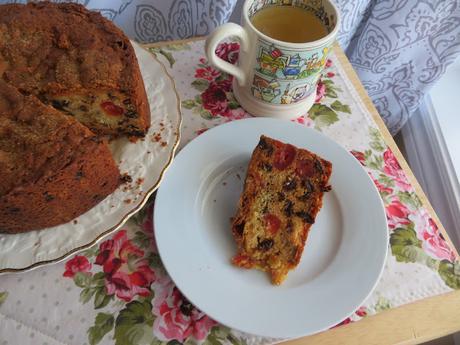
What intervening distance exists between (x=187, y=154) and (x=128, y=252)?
0.22 m

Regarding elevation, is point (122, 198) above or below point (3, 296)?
above

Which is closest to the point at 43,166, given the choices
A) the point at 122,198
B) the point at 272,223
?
the point at 122,198

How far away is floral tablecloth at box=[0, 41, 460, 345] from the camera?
2.15 ft

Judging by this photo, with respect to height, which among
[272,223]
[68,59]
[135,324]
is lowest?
[135,324]

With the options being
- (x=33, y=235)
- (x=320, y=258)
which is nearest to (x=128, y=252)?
(x=33, y=235)

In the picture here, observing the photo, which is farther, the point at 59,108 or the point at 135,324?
the point at 59,108

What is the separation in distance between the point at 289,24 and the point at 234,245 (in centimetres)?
52

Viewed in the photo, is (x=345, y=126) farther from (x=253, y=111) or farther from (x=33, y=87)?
(x=33, y=87)

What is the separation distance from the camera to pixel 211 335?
0.66 m

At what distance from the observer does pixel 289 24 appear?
901mm

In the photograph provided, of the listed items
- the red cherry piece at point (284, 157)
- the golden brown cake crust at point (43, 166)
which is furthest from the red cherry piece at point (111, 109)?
the red cherry piece at point (284, 157)

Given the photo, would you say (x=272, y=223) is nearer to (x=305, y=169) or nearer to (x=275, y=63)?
(x=305, y=169)

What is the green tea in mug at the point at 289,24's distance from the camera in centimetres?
87

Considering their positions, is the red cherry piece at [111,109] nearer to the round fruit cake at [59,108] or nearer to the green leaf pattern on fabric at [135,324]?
the round fruit cake at [59,108]
